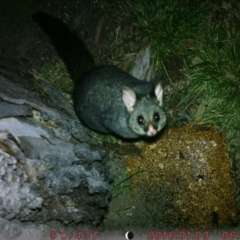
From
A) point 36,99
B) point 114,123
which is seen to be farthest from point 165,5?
point 36,99

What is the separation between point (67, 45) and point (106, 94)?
883 millimetres

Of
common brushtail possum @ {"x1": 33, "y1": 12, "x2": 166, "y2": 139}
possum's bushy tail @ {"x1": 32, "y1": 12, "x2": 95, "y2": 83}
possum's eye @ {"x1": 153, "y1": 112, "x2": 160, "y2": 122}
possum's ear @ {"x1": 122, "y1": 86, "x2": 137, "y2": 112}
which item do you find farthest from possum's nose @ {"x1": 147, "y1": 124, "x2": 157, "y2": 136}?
possum's bushy tail @ {"x1": 32, "y1": 12, "x2": 95, "y2": 83}

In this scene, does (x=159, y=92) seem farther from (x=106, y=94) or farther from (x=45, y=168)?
(x=45, y=168)

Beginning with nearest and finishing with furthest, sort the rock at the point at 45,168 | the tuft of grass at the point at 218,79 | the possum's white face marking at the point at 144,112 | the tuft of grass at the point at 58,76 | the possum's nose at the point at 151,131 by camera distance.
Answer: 1. the rock at the point at 45,168
2. the possum's nose at the point at 151,131
3. the possum's white face marking at the point at 144,112
4. the tuft of grass at the point at 218,79
5. the tuft of grass at the point at 58,76

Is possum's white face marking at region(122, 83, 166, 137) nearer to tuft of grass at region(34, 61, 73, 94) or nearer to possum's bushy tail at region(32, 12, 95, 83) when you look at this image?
possum's bushy tail at region(32, 12, 95, 83)

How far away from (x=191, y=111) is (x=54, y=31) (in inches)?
79.4

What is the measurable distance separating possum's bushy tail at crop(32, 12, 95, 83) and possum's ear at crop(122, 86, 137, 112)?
0.92m

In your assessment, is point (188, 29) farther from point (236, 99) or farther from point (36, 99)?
point (36, 99)

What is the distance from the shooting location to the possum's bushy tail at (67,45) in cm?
521

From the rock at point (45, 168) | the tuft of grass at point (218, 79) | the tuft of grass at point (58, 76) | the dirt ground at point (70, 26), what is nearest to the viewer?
the rock at point (45, 168)

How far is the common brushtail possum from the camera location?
4.56 meters

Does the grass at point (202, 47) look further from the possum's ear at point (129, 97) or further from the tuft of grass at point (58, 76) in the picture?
the tuft of grass at point (58, 76)

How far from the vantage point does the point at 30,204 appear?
10.7ft

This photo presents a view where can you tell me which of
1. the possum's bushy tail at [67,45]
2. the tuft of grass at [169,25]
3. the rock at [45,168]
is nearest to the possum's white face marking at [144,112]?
the rock at [45,168]
